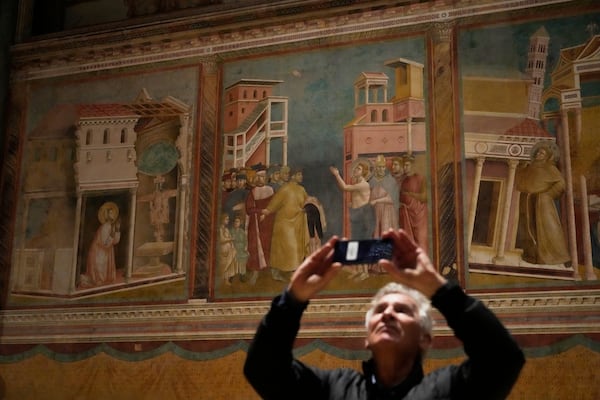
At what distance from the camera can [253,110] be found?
349 inches

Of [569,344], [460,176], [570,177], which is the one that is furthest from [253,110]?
[569,344]

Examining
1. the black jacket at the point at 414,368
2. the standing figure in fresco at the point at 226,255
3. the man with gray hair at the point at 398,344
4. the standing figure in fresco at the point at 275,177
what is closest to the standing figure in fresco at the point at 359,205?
the standing figure in fresco at the point at 275,177

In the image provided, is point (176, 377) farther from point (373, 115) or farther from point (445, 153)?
point (445, 153)

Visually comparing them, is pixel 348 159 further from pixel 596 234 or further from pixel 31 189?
pixel 31 189

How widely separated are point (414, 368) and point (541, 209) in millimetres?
5156

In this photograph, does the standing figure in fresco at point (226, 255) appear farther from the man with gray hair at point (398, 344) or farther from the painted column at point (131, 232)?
the man with gray hair at point (398, 344)

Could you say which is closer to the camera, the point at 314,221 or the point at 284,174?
the point at 314,221

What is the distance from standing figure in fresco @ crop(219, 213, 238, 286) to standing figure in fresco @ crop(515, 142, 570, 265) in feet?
9.95

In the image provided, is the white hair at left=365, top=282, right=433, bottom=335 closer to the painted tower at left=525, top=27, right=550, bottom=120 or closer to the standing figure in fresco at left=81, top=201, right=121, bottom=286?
the painted tower at left=525, top=27, right=550, bottom=120

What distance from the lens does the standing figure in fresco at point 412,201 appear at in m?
7.89

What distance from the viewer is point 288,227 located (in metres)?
8.37

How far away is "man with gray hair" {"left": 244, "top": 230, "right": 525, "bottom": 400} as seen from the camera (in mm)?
2527

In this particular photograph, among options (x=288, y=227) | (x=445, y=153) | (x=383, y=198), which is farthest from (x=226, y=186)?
(x=445, y=153)

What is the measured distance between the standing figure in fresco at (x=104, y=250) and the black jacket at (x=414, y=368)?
650cm
